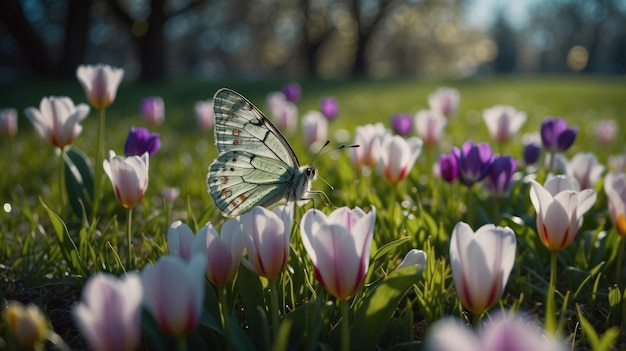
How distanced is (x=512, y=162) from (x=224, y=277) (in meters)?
1.50

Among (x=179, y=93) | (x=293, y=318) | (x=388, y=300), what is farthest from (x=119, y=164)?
(x=179, y=93)

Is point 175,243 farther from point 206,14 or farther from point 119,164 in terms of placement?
point 206,14

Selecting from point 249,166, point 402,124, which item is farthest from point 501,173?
point 402,124

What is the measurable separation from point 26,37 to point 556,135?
55.5 ft

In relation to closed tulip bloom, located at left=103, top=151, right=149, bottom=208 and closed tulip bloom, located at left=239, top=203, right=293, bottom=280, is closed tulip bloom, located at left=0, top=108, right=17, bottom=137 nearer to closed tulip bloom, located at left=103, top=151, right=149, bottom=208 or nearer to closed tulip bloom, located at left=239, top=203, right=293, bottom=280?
closed tulip bloom, located at left=103, top=151, right=149, bottom=208

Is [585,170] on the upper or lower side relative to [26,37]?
lower

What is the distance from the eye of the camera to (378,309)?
1539mm

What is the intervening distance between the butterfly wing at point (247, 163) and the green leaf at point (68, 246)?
571 millimetres

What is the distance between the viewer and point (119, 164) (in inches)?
76.5

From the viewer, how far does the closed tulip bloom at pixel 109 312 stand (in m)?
1.03

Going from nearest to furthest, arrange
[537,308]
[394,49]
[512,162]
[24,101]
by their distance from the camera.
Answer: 1. [537,308]
2. [512,162]
3. [24,101]
4. [394,49]

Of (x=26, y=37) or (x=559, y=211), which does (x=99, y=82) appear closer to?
(x=559, y=211)

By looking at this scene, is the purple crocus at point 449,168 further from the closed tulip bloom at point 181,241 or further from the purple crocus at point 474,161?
the closed tulip bloom at point 181,241

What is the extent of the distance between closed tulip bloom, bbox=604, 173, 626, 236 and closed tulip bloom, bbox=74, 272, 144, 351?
158 centimetres
